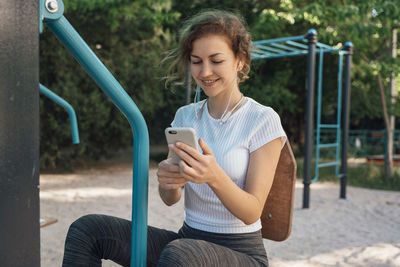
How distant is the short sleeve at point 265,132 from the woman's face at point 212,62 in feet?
0.55

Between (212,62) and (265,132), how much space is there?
0.85 ft

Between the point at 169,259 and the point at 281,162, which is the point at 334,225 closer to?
the point at 281,162

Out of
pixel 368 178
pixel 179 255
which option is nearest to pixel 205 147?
pixel 179 255

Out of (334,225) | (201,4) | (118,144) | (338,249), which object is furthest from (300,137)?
(338,249)

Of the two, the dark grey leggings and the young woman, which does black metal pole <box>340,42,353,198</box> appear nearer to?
the young woman

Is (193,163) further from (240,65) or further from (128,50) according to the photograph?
(128,50)

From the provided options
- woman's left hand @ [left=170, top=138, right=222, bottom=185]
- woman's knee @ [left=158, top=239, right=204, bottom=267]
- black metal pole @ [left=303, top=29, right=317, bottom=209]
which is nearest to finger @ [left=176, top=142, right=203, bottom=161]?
woman's left hand @ [left=170, top=138, right=222, bottom=185]

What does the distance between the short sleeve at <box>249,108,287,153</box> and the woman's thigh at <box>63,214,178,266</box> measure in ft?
1.32

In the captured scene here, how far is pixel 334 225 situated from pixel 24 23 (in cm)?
394

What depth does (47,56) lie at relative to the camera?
717 centimetres

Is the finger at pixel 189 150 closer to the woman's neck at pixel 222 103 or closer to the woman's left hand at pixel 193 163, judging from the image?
the woman's left hand at pixel 193 163

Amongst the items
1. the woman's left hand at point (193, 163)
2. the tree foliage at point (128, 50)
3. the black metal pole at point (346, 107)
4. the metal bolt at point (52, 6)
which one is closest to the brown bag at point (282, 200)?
the woman's left hand at point (193, 163)

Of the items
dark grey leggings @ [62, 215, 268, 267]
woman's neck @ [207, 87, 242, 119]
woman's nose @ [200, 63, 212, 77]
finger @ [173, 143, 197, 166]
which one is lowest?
dark grey leggings @ [62, 215, 268, 267]

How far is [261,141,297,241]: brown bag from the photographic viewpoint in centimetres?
130
